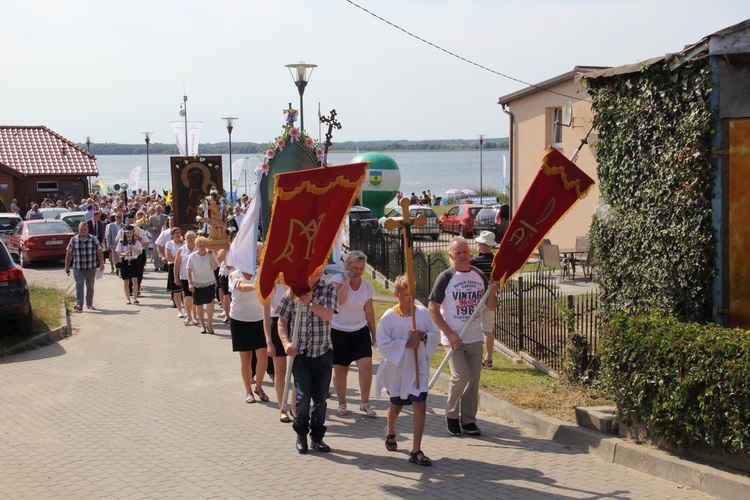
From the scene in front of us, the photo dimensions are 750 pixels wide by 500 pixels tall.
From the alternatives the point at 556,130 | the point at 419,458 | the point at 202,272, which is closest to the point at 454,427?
the point at 419,458

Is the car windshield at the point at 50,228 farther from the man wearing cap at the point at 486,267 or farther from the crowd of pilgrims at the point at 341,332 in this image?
the man wearing cap at the point at 486,267

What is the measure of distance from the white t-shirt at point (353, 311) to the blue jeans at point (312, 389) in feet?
3.71

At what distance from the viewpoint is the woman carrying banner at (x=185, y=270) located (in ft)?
49.9

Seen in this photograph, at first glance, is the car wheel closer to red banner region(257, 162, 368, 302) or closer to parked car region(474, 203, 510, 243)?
red banner region(257, 162, 368, 302)

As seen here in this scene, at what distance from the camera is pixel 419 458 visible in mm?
7648

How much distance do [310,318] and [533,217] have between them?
8.25 feet

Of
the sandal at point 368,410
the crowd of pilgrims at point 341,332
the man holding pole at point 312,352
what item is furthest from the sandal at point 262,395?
the man holding pole at point 312,352

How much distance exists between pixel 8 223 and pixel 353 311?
25732 millimetres

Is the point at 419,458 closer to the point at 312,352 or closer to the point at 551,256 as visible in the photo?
the point at 312,352

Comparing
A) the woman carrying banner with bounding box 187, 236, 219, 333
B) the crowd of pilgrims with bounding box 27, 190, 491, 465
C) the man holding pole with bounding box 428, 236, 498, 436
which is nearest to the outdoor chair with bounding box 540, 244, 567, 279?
the crowd of pilgrims with bounding box 27, 190, 491, 465

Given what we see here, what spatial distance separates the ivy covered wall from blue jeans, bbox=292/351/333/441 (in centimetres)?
313

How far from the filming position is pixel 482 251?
11.3 m

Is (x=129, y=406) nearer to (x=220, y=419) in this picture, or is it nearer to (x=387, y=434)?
(x=220, y=419)

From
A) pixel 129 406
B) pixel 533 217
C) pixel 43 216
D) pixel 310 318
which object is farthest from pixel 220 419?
pixel 43 216
